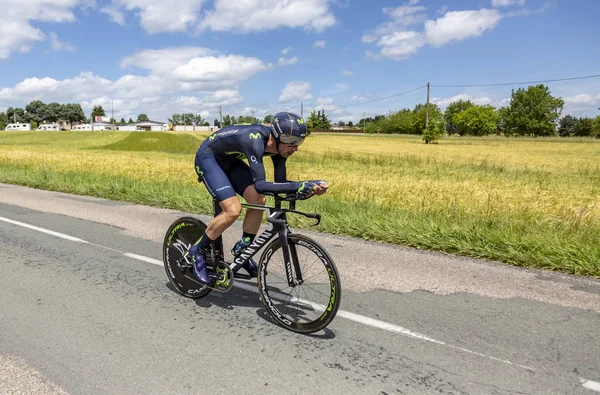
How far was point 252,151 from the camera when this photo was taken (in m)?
3.44

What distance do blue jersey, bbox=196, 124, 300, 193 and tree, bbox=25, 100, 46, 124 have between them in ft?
633

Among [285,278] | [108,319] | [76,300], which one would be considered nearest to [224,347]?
[285,278]

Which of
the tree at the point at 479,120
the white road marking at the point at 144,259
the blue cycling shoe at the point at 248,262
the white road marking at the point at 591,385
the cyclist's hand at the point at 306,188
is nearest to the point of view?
the white road marking at the point at 591,385

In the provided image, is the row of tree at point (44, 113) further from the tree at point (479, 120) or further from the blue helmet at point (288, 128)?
the blue helmet at point (288, 128)

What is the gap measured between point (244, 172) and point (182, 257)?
1.09m

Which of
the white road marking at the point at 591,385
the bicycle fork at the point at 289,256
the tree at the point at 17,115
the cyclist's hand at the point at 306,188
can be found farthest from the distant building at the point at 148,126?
the white road marking at the point at 591,385

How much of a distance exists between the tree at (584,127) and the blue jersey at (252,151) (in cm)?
15770

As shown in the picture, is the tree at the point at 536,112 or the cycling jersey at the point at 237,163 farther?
the tree at the point at 536,112

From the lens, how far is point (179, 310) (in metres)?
4.00

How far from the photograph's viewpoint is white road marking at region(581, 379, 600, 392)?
2740 mm

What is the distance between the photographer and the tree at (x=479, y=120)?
454ft

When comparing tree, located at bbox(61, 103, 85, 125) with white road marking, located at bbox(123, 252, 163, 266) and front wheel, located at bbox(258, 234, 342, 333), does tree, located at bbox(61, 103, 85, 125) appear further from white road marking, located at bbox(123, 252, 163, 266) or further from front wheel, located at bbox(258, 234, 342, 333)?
front wheel, located at bbox(258, 234, 342, 333)

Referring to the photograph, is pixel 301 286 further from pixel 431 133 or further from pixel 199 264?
pixel 431 133

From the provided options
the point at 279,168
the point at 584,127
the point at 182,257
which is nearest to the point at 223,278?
the point at 182,257
